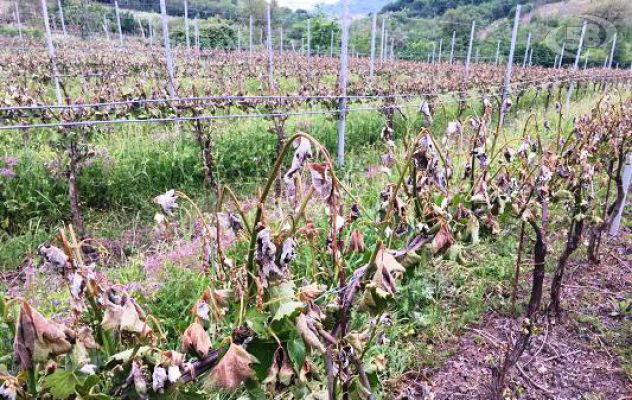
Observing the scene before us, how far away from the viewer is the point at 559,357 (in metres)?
2.51

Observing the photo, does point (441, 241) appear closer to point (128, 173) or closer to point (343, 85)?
point (128, 173)

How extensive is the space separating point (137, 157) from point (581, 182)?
4.36 meters

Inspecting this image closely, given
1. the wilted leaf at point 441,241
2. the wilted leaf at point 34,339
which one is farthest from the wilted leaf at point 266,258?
the wilted leaf at point 441,241

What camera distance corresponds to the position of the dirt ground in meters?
2.28

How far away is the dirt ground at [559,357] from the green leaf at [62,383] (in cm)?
157

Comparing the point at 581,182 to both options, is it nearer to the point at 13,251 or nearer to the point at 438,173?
the point at 438,173

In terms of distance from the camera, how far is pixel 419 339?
8.73 feet

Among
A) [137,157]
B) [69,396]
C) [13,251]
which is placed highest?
[69,396]

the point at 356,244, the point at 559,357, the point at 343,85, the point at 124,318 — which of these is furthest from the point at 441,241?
the point at 343,85

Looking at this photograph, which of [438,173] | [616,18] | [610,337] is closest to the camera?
[438,173]

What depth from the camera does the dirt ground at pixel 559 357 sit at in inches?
89.6

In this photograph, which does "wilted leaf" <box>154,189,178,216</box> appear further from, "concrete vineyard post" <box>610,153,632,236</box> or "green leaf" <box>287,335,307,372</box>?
"concrete vineyard post" <box>610,153,632,236</box>

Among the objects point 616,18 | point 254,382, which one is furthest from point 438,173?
point 616,18

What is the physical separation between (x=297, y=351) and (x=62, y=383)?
0.43 metres
